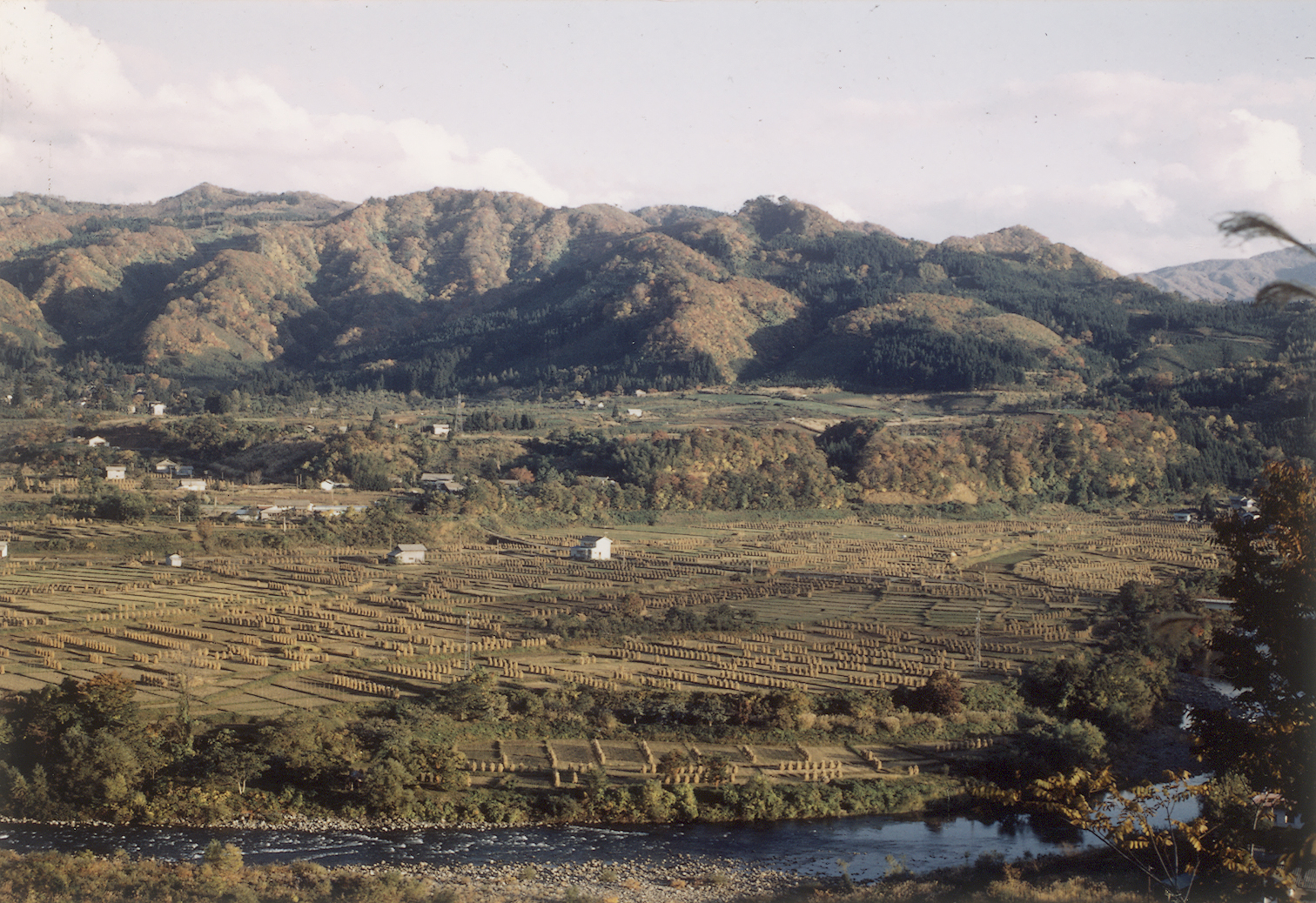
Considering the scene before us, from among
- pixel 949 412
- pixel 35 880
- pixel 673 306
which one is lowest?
pixel 35 880

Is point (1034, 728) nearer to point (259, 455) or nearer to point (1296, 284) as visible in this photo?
point (1296, 284)

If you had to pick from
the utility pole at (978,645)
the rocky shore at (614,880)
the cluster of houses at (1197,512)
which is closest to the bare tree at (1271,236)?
the rocky shore at (614,880)

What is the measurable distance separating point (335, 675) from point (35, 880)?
13.0 m

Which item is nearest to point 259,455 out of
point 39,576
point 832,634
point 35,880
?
point 39,576

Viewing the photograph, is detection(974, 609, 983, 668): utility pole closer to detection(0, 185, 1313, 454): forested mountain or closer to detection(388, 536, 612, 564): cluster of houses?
detection(388, 536, 612, 564): cluster of houses

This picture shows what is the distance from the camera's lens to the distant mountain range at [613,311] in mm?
119000

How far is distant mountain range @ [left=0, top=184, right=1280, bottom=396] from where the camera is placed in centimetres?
11900

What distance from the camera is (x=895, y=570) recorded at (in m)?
52.1

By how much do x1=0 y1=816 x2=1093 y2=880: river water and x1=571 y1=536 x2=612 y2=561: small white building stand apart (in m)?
31.5

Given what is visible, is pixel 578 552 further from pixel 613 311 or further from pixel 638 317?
pixel 613 311

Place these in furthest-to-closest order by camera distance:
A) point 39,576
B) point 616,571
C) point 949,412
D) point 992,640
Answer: point 949,412, point 616,571, point 39,576, point 992,640

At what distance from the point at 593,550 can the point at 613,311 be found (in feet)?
289

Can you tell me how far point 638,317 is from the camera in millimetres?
135625

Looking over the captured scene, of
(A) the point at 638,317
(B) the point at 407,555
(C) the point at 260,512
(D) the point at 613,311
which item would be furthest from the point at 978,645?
(D) the point at 613,311
